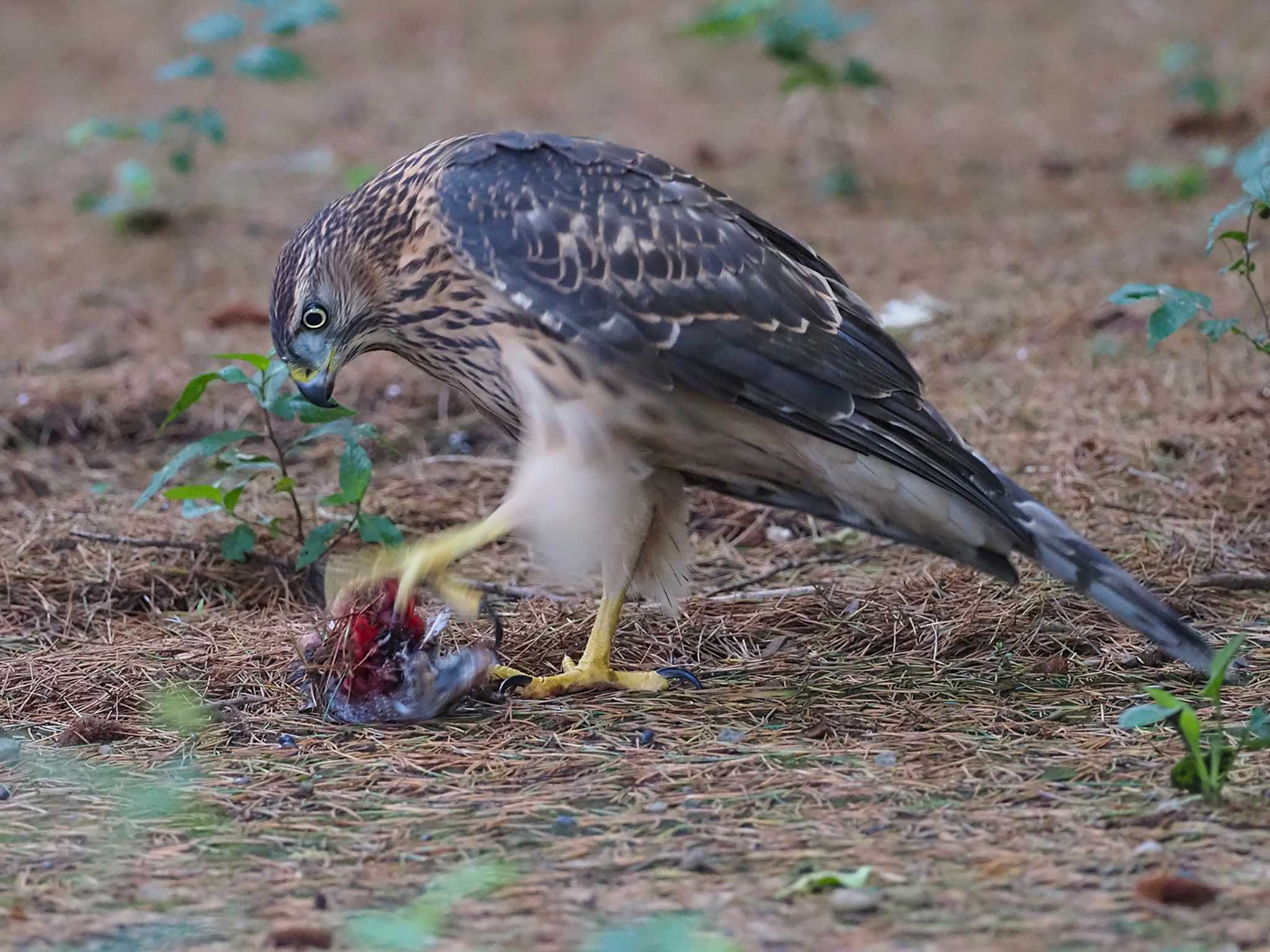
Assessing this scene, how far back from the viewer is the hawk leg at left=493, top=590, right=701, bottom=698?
154 inches

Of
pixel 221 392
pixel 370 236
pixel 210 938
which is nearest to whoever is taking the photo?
pixel 210 938

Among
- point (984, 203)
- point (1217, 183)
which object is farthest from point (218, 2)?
point (1217, 183)

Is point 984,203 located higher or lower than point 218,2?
lower

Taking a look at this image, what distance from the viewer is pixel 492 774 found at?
3.30 m

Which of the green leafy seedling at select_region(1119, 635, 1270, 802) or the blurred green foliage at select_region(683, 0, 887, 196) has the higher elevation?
the blurred green foliage at select_region(683, 0, 887, 196)

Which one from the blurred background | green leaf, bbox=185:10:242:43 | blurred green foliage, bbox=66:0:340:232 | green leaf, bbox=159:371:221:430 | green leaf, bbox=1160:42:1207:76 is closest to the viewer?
green leaf, bbox=159:371:221:430

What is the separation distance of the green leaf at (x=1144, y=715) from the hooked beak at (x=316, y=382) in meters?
2.11

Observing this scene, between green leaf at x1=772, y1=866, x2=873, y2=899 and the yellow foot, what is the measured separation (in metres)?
1.25

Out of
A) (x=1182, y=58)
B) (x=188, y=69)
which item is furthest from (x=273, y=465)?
(x=1182, y=58)

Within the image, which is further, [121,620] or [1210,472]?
[1210,472]

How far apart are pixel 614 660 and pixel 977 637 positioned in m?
0.97

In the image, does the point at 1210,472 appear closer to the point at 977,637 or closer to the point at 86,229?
the point at 977,637

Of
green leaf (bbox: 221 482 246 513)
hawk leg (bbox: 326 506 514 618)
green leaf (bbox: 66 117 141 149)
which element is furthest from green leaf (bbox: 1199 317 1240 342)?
green leaf (bbox: 66 117 141 149)

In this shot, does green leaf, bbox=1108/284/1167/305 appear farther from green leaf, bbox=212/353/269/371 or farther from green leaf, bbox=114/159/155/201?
green leaf, bbox=114/159/155/201
